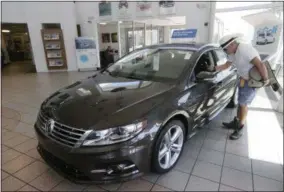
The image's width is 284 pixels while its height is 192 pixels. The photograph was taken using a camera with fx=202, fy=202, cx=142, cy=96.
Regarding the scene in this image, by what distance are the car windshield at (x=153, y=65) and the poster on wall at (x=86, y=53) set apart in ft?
18.3

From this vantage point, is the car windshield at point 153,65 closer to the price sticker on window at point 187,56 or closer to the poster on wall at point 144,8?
the price sticker on window at point 187,56

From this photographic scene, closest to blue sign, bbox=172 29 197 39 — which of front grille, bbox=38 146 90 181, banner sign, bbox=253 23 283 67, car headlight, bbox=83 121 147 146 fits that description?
banner sign, bbox=253 23 283 67

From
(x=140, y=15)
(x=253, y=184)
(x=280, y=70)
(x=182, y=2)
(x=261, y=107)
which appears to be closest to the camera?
(x=253, y=184)

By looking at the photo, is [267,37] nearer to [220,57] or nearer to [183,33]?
[220,57]

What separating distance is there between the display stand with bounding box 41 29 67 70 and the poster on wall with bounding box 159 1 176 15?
13.3 ft

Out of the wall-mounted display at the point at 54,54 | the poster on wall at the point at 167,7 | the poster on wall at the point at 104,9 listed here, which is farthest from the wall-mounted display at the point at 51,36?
the poster on wall at the point at 167,7

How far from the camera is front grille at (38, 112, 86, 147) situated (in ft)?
4.99

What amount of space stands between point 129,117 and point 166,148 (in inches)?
21.7

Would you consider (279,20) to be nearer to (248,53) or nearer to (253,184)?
(248,53)

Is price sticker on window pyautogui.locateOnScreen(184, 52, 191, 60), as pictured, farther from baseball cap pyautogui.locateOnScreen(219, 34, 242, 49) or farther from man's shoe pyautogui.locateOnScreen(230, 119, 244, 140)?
man's shoe pyautogui.locateOnScreen(230, 119, 244, 140)

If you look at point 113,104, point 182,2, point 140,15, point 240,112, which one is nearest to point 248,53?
point 240,112

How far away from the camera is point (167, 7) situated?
20.9ft

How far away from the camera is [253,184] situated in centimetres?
180

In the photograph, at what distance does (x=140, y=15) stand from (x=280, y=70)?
4.41 meters
